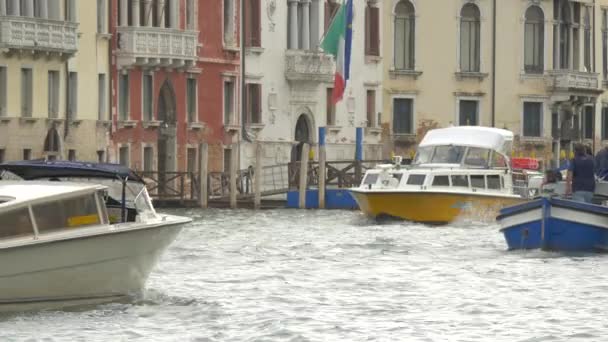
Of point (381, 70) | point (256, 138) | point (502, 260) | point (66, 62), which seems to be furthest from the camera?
point (381, 70)

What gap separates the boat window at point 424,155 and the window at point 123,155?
10.0 meters

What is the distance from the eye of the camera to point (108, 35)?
57.9 m

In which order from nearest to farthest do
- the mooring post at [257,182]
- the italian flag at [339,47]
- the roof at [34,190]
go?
1. the roof at [34,190]
2. the mooring post at [257,182]
3. the italian flag at [339,47]

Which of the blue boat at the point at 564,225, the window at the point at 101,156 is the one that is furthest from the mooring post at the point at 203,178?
the blue boat at the point at 564,225

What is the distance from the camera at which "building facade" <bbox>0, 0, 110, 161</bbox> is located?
5272 cm

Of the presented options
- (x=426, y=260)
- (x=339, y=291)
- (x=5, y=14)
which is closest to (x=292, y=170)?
Answer: (x=5, y=14)

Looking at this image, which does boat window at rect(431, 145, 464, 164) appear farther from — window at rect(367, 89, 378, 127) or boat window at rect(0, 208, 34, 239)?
boat window at rect(0, 208, 34, 239)

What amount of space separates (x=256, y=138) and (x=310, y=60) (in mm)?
3344

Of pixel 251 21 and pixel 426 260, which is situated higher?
pixel 251 21

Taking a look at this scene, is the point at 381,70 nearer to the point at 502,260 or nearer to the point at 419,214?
the point at 419,214

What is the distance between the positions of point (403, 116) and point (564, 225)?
38253mm

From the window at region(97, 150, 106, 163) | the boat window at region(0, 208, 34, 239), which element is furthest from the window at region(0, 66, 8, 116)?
the boat window at region(0, 208, 34, 239)

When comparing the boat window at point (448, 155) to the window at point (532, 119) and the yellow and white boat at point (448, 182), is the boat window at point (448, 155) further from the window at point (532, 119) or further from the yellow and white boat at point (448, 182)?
the window at point (532, 119)

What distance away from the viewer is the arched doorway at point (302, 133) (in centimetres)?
6875
